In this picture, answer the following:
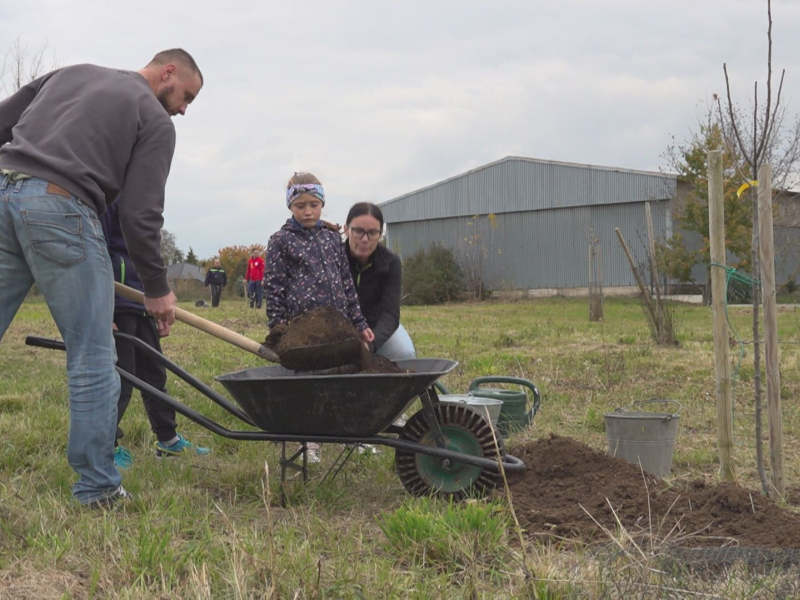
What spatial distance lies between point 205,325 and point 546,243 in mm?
28766

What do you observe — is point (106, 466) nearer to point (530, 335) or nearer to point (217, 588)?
point (217, 588)

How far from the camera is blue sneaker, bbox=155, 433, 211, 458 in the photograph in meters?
4.45

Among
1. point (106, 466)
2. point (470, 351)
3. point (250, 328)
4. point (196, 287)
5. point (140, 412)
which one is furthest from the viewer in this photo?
point (196, 287)

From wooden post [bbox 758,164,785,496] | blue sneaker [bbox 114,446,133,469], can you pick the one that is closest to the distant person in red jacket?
blue sneaker [bbox 114,446,133,469]

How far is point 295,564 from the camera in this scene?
2.49 meters

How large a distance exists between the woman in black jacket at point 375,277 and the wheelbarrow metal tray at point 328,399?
118cm

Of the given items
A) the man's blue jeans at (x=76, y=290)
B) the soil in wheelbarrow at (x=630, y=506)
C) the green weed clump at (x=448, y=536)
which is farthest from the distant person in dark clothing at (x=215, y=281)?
the green weed clump at (x=448, y=536)

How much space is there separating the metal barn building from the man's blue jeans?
2658cm

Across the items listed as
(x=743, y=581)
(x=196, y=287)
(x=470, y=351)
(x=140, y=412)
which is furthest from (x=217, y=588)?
(x=196, y=287)

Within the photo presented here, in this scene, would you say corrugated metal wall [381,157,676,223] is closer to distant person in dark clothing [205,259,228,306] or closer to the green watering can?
distant person in dark clothing [205,259,228,306]

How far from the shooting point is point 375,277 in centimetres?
474

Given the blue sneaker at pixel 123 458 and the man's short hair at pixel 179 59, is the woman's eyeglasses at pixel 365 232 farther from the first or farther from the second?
the blue sneaker at pixel 123 458

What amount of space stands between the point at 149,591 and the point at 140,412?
3.35m

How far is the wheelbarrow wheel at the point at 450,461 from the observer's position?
3.63 metres
